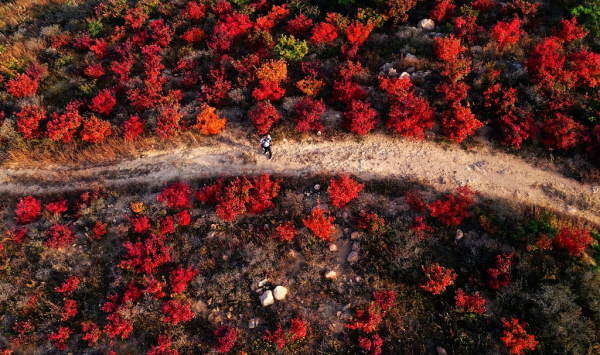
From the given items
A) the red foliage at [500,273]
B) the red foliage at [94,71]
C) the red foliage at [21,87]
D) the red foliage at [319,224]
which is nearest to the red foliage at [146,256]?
the red foliage at [319,224]

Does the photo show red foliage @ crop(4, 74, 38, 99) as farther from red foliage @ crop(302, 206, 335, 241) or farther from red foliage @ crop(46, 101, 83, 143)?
red foliage @ crop(302, 206, 335, 241)

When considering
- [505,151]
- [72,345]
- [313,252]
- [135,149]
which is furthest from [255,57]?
[72,345]

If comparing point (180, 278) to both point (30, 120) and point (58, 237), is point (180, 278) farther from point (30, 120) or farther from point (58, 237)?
point (30, 120)

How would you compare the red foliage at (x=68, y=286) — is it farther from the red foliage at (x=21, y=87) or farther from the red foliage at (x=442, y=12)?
the red foliage at (x=442, y=12)

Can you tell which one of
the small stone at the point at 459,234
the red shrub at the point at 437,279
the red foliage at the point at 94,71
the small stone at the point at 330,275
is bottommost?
the small stone at the point at 330,275

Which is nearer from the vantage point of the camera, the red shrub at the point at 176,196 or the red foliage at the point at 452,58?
the red shrub at the point at 176,196

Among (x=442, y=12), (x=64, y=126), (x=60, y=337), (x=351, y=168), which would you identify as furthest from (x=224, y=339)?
(x=442, y=12)
